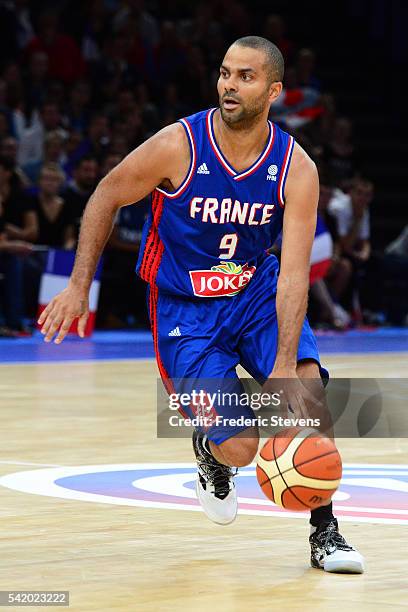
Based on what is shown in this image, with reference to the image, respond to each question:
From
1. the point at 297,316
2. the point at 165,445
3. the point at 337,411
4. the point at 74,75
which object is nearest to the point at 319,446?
the point at 297,316

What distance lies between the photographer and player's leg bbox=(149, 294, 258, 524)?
4.82 meters

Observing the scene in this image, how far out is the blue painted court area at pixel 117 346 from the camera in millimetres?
12484

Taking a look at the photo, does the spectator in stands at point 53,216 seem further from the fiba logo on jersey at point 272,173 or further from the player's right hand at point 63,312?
the player's right hand at point 63,312

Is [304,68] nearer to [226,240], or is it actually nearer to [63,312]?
[226,240]

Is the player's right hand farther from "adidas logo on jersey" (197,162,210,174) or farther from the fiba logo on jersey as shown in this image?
the fiba logo on jersey

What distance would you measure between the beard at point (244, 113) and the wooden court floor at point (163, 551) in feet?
4.76

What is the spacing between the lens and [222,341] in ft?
16.3

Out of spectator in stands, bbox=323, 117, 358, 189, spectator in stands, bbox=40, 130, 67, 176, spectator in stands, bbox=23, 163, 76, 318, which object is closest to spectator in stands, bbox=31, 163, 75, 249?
spectator in stands, bbox=23, 163, 76, 318

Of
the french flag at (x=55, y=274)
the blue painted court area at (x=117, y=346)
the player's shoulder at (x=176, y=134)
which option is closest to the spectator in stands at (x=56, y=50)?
the blue painted court area at (x=117, y=346)

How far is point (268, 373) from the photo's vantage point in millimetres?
4875

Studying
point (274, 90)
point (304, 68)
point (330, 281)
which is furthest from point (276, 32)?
point (274, 90)

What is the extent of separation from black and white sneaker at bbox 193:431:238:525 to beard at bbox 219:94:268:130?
1.11 metres

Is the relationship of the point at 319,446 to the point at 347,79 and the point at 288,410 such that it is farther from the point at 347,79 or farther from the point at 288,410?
the point at 347,79

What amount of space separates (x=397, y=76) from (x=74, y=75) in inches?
244
